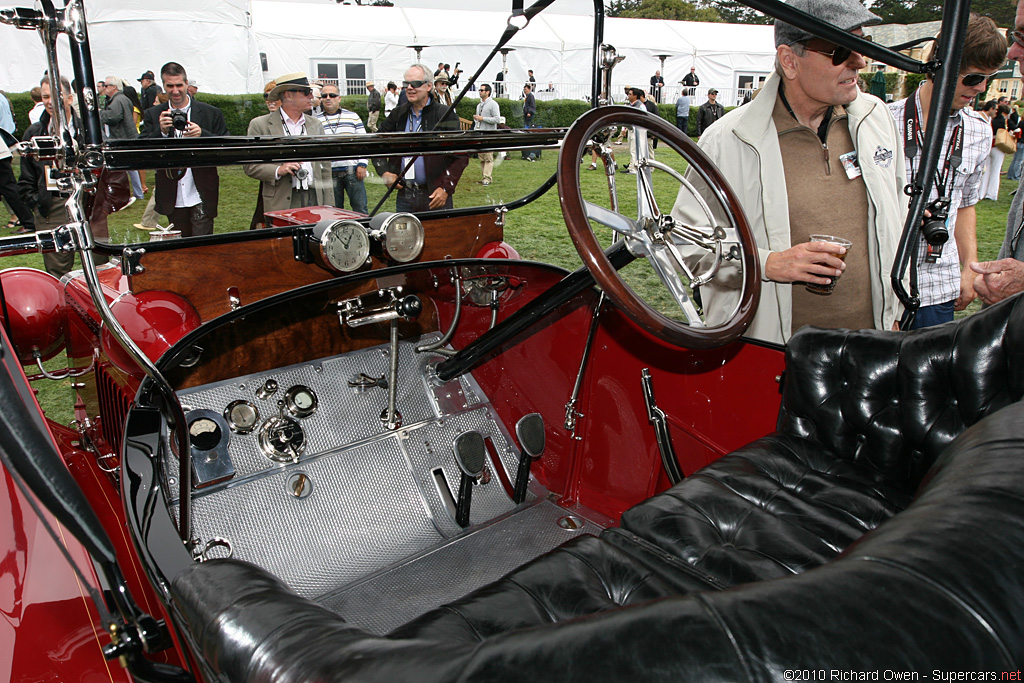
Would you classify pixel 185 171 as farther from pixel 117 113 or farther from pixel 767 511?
pixel 767 511

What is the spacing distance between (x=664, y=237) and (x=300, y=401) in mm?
1176

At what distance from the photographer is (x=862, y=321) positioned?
7.79ft

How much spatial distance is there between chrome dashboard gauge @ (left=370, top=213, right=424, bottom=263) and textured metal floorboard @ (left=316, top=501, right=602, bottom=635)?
2.85ft

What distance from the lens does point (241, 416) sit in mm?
2055

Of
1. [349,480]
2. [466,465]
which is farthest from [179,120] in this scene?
[466,465]

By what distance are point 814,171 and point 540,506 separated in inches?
55.4

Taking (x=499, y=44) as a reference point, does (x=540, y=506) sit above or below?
below

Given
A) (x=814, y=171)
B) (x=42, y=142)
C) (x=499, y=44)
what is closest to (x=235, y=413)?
(x=42, y=142)

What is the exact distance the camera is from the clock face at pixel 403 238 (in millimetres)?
2055

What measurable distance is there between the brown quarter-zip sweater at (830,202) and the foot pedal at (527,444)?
0.97m

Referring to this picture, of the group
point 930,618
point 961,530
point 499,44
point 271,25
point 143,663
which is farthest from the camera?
point 499,44

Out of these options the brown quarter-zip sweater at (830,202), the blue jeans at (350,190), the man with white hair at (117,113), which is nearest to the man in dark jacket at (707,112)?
the brown quarter-zip sweater at (830,202)

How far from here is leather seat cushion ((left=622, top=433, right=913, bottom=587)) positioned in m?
1.51

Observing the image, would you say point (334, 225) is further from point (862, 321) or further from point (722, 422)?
point (862, 321)
